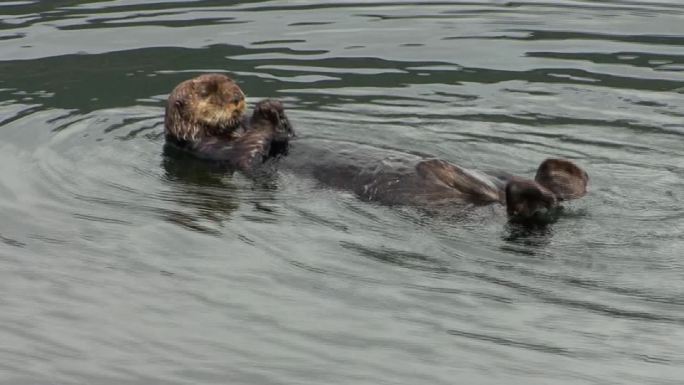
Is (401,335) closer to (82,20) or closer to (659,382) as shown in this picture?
(659,382)

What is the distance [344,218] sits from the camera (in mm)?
7621

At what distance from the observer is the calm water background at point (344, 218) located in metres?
5.96

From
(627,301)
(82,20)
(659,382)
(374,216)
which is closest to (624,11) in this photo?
(82,20)

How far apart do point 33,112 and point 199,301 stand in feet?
14.3

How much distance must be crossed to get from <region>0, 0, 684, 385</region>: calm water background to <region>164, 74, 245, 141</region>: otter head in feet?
0.89

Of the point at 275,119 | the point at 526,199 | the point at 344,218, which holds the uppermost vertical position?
the point at 275,119

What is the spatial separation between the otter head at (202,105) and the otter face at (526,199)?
8.83ft

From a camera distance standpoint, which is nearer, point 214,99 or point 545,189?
point 545,189

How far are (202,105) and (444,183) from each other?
7.92 feet

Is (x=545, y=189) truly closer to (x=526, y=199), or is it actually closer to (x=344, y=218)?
(x=526, y=199)

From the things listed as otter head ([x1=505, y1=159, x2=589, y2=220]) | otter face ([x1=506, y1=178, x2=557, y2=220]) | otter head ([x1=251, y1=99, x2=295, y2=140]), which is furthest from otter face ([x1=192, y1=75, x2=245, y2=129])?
otter face ([x1=506, y1=178, x2=557, y2=220])

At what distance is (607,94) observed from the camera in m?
10.5

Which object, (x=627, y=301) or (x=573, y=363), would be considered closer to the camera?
(x=573, y=363)

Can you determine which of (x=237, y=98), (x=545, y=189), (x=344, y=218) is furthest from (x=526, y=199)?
(x=237, y=98)
